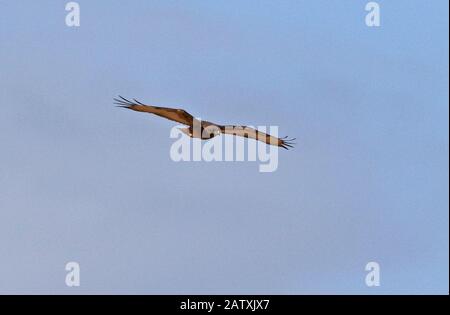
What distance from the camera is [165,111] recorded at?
1606 inches

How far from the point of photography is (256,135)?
43.7 m

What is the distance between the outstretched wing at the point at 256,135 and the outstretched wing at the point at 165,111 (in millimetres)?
1755

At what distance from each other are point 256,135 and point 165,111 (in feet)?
14.2

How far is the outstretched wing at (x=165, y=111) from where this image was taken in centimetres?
4044

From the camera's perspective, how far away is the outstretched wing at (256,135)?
42.2 m

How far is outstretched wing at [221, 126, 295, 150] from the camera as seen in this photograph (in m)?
42.2

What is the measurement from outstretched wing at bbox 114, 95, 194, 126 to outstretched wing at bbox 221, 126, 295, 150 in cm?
175
